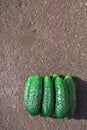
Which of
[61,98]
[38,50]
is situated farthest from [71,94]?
[38,50]

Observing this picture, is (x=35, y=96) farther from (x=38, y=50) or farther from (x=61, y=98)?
(x=38, y=50)

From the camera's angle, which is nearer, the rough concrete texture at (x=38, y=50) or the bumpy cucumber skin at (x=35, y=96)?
the bumpy cucumber skin at (x=35, y=96)

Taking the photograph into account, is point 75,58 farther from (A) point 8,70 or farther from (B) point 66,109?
(A) point 8,70

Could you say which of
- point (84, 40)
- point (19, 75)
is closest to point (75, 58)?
point (84, 40)

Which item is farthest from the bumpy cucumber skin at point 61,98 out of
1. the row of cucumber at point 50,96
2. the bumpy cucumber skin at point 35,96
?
the bumpy cucumber skin at point 35,96

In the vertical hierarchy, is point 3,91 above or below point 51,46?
below

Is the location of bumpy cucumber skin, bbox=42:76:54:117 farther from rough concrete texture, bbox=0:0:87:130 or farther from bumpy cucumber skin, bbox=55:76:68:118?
rough concrete texture, bbox=0:0:87:130

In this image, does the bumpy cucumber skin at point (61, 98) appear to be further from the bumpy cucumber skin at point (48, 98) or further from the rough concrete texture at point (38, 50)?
the rough concrete texture at point (38, 50)

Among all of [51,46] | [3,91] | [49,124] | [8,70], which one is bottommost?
[49,124]
